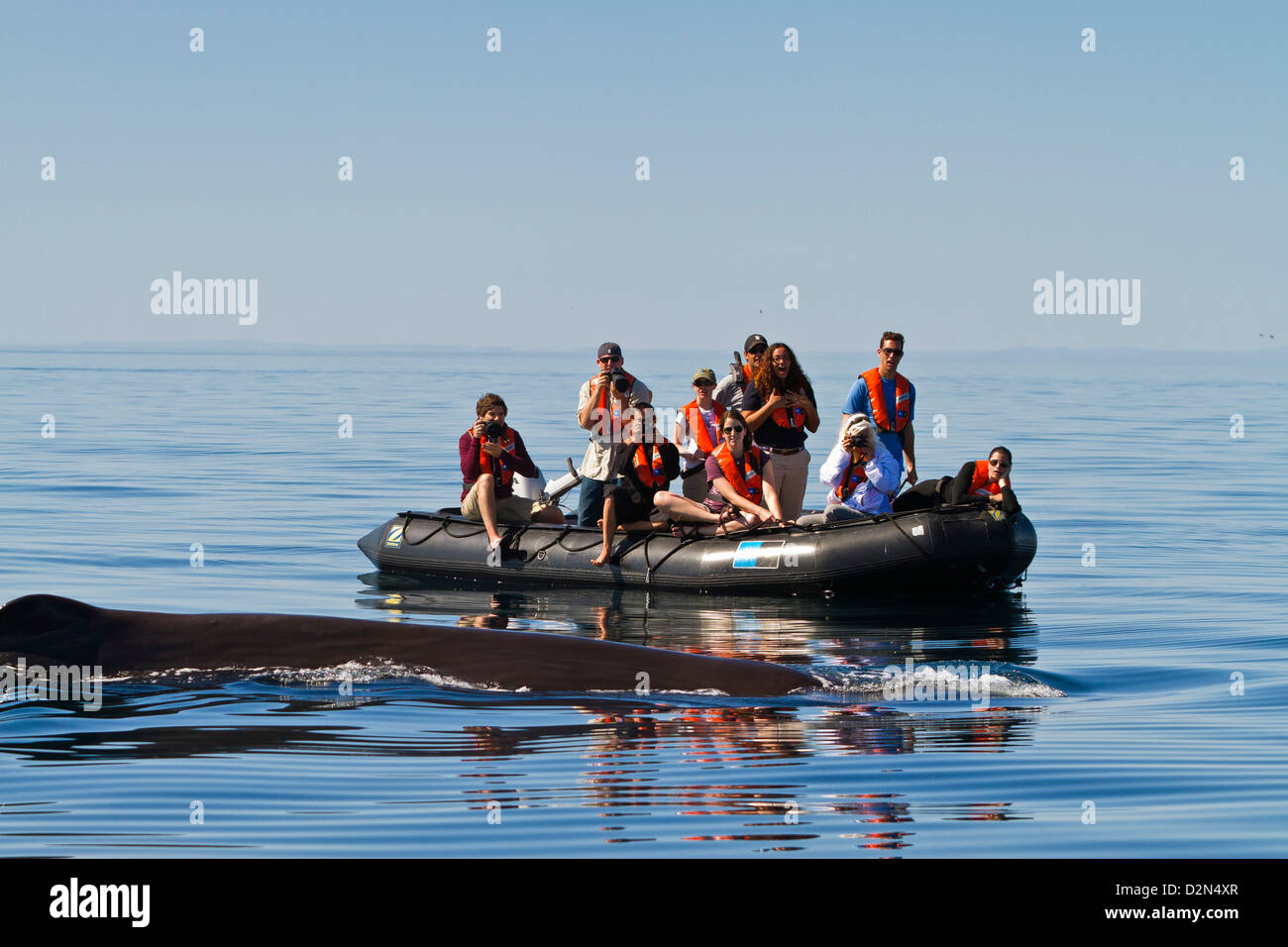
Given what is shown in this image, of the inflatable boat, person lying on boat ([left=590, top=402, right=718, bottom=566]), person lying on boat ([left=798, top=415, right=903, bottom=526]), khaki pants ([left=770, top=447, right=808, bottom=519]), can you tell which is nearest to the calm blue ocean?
the inflatable boat

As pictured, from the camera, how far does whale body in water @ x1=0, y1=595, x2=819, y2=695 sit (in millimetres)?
9539

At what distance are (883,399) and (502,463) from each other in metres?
4.48

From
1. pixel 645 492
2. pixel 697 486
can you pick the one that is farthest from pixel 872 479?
pixel 645 492

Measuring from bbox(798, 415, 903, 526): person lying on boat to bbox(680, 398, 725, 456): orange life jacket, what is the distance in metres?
1.31

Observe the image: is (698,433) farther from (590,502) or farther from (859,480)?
(859,480)

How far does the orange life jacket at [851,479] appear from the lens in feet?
57.5

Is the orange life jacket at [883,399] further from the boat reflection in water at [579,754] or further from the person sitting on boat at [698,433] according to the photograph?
the boat reflection in water at [579,754]

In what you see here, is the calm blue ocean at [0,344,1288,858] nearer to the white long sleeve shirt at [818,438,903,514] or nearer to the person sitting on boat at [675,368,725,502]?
the white long sleeve shirt at [818,438,903,514]

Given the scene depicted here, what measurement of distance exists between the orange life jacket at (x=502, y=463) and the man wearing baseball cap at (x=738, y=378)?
8.05 ft

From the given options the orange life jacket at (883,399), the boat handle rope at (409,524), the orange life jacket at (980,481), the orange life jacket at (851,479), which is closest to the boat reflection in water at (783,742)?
the orange life jacket at (980,481)

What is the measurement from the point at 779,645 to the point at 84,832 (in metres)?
7.78

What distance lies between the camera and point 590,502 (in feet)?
60.8

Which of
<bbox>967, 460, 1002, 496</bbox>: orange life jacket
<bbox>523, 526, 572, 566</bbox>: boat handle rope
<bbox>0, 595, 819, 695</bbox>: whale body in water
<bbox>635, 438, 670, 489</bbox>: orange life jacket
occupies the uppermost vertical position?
<bbox>635, 438, 670, 489</bbox>: orange life jacket
